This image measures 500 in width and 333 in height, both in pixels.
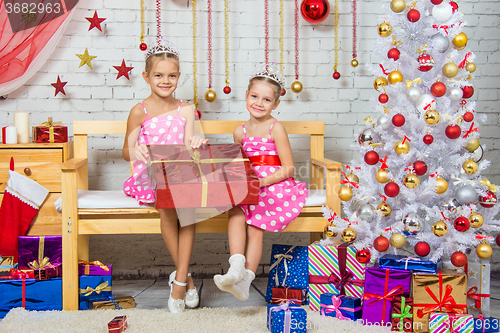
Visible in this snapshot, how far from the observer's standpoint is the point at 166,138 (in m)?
2.09

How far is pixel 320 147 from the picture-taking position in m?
2.44

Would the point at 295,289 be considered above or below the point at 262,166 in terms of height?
below

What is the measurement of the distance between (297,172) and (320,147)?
0.96 feet

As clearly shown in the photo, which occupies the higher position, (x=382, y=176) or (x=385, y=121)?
(x=385, y=121)

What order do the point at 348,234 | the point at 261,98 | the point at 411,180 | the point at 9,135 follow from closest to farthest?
the point at 411,180
the point at 348,234
the point at 261,98
the point at 9,135

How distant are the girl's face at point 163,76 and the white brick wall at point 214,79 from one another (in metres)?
0.53

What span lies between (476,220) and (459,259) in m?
0.18

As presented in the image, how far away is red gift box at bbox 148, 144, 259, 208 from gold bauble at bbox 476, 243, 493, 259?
0.96 metres

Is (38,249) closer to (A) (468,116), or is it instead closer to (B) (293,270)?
(B) (293,270)

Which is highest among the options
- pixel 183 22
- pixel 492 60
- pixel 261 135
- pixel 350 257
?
pixel 183 22

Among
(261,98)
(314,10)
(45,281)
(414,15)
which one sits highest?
(314,10)

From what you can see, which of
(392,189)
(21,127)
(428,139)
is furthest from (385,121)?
(21,127)

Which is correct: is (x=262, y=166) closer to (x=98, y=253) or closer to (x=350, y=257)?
(x=350, y=257)

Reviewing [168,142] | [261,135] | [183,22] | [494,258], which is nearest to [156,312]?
[168,142]
